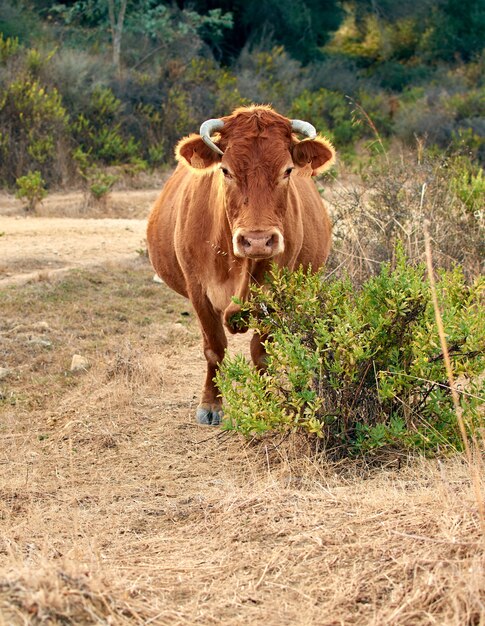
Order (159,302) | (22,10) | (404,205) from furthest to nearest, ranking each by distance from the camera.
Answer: (22,10)
(159,302)
(404,205)

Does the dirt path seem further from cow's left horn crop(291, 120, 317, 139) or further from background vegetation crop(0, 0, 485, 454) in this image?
cow's left horn crop(291, 120, 317, 139)

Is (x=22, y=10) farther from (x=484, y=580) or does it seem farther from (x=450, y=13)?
(x=484, y=580)

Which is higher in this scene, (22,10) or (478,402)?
(478,402)

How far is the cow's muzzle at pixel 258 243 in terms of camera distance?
5270 mm

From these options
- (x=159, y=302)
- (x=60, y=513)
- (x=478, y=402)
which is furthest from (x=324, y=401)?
(x=159, y=302)

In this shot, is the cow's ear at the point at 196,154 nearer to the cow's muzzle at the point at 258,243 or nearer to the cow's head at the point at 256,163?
the cow's head at the point at 256,163

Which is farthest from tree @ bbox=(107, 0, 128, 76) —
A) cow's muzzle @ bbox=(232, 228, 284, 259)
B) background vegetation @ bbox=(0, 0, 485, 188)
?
cow's muzzle @ bbox=(232, 228, 284, 259)

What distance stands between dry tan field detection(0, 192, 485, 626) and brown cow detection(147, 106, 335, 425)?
0.81m

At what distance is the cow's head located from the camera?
536cm

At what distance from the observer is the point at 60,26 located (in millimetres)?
26406

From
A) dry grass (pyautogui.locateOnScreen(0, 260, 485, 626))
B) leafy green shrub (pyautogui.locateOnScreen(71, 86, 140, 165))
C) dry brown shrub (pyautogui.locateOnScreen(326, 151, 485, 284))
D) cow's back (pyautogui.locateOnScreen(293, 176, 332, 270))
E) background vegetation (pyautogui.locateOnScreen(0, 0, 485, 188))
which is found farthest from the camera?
leafy green shrub (pyautogui.locateOnScreen(71, 86, 140, 165))

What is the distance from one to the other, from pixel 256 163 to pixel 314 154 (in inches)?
21.9

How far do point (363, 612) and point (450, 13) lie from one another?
106ft

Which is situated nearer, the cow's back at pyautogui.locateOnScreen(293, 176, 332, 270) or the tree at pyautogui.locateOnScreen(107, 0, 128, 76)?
the cow's back at pyautogui.locateOnScreen(293, 176, 332, 270)
